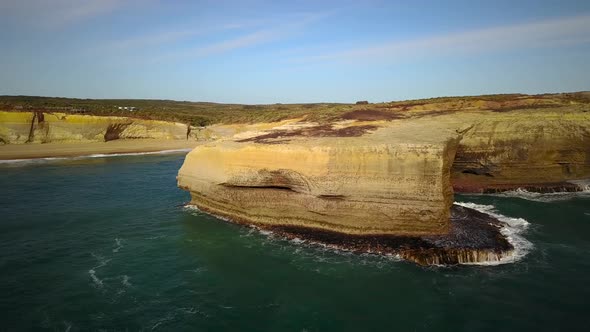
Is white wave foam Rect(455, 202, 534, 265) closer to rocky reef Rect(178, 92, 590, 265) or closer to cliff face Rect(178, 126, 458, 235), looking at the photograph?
rocky reef Rect(178, 92, 590, 265)

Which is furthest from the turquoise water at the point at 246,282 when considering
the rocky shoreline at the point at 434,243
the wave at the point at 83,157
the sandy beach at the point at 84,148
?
the sandy beach at the point at 84,148

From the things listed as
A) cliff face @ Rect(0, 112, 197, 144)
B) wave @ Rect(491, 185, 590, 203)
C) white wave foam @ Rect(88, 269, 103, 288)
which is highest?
cliff face @ Rect(0, 112, 197, 144)

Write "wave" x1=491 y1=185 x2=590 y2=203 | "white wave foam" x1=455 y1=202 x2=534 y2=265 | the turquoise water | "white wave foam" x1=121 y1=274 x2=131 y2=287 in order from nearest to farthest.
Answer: the turquoise water < "white wave foam" x1=121 y1=274 x2=131 y2=287 < "white wave foam" x1=455 y1=202 x2=534 y2=265 < "wave" x1=491 y1=185 x2=590 y2=203

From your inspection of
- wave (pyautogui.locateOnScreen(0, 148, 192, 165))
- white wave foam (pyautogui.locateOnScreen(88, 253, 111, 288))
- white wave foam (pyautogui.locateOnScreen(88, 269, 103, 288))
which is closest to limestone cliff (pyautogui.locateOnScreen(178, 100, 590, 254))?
white wave foam (pyautogui.locateOnScreen(88, 253, 111, 288))

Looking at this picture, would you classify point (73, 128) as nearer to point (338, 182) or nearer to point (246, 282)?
point (338, 182)

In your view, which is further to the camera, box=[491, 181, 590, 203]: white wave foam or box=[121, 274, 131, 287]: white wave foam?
box=[491, 181, 590, 203]: white wave foam

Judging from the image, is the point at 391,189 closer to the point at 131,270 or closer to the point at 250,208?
the point at 250,208

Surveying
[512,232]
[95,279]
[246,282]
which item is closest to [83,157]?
[95,279]
